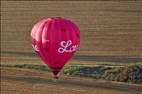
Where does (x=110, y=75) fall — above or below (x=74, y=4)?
below

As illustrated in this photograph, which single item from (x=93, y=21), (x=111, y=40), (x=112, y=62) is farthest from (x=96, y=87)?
(x=93, y=21)

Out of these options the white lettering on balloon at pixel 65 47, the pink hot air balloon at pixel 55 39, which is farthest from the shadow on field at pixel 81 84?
the white lettering on balloon at pixel 65 47

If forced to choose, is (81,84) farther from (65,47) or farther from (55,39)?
(55,39)

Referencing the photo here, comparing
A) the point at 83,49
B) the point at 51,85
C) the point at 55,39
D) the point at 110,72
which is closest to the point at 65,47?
the point at 55,39

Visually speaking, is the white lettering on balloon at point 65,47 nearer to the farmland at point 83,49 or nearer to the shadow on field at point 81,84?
the farmland at point 83,49

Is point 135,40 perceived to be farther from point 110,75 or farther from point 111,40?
point 110,75

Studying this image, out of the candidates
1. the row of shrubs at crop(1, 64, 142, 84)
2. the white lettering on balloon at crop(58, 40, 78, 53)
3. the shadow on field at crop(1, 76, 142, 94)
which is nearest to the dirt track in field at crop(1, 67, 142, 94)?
the shadow on field at crop(1, 76, 142, 94)
